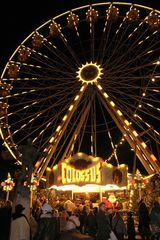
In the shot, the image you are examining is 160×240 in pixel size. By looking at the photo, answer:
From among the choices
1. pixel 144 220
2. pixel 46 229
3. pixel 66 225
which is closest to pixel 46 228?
pixel 46 229

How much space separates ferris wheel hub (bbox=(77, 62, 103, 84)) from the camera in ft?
68.6

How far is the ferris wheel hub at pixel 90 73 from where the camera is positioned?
68.6 ft

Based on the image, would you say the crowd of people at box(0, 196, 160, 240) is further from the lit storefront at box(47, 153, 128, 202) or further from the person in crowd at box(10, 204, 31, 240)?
the lit storefront at box(47, 153, 128, 202)

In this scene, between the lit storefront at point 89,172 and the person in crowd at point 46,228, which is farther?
the lit storefront at point 89,172

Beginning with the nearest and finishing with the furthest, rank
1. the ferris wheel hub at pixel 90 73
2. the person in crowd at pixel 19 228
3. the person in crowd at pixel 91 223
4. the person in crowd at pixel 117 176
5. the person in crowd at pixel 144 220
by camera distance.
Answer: the person in crowd at pixel 19 228
the person in crowd at pixel 144 220
the person in crowd at pixel 91 223
the person in crowd at pixel 117 176
the ferris wheel hub at pixel 90 73

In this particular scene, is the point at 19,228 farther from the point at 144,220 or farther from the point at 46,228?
the point at 144,220

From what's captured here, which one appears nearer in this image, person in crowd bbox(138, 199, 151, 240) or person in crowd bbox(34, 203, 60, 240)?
person in crowd bbox(34, 203, 60, 240)

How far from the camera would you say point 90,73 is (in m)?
21.0

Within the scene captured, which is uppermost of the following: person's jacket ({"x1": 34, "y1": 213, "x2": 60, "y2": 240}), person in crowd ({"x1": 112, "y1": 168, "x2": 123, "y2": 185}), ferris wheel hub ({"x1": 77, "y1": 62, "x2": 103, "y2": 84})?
ferris wheel hub ({"x1": 77, "y1": 62, "x2": 103, "y2": 84})

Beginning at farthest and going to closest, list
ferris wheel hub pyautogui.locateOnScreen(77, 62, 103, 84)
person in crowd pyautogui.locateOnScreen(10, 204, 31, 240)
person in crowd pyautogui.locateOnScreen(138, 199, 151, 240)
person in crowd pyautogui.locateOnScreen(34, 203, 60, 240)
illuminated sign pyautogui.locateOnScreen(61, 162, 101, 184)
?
ferris wheel hub pyautogui.locateOnScreen(77, 62, 103, 84) < illuminated sign pyautogui.locateOnScreen(61, 162, 101, 184) < person in crowd pyautogui.locateOnScreen(138, 199, 151, 240) < person in crowd pyautogui.locateOnScreen(34, 203, 60, 240) < person in crowd pyautogui.locateOnScreen(10, 204, 31, 240)

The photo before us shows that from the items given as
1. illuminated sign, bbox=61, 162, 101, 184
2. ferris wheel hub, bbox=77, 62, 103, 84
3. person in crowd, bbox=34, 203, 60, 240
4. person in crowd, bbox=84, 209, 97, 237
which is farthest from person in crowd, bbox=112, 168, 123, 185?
person in crowd, bbox=34, 203, 60, 240

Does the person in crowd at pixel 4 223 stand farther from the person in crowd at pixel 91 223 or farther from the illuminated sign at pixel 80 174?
the illuminated sign at pixel 80 174

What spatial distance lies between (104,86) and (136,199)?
655cm

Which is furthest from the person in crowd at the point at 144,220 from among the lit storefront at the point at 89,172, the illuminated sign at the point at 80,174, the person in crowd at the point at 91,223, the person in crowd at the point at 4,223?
the illuminated sign at the point at 80,174
